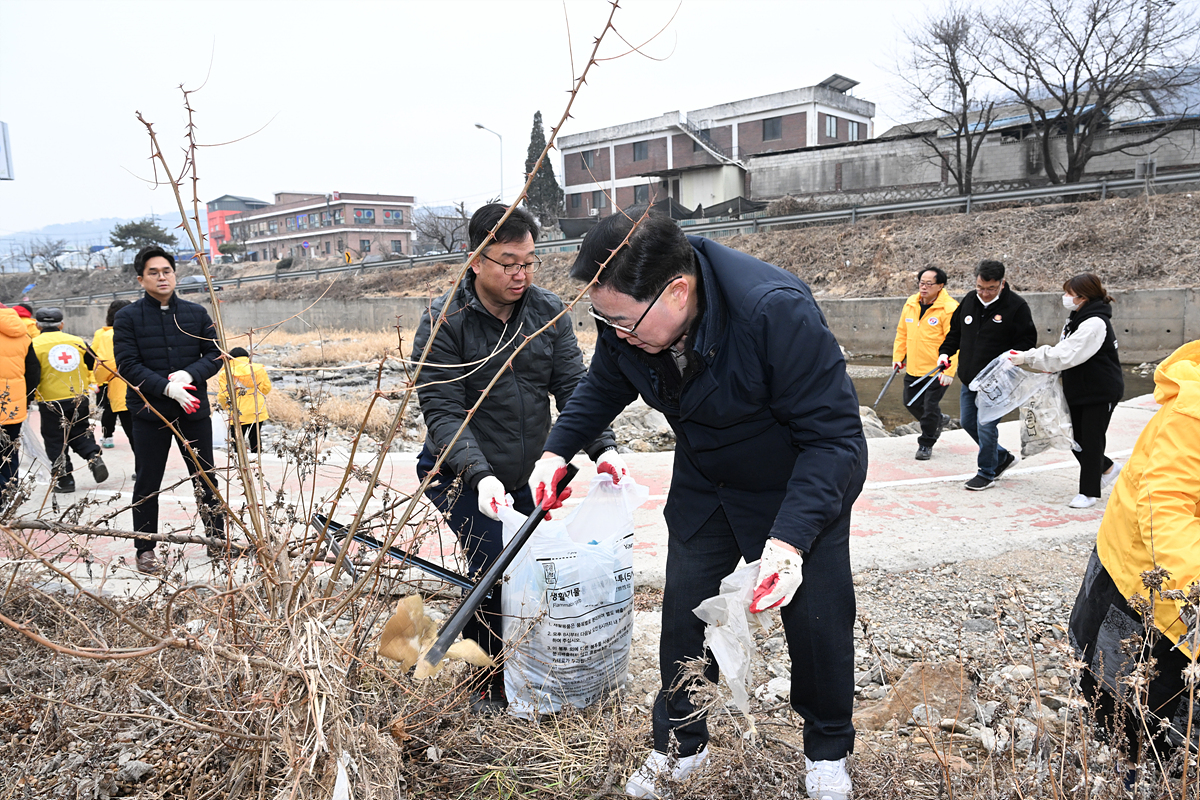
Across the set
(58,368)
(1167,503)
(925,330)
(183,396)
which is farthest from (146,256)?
(925,330)

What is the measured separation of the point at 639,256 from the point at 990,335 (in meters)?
4.60

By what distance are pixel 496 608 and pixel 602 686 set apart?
1.42 ft

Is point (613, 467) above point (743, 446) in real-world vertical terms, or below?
below

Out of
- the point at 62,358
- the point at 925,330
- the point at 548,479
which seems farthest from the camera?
the point at 925,330

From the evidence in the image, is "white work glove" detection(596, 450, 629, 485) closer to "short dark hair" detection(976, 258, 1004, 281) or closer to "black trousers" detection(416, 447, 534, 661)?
"black trousers" detection(416, 447, 534, 661)

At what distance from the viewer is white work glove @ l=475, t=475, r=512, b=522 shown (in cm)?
240

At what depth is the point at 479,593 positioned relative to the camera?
2029 mm

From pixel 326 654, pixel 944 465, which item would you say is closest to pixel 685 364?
pixel 326 654

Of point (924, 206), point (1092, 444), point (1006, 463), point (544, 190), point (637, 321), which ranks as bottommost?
point (1006, 463)

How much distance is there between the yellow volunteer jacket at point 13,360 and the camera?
5.10m

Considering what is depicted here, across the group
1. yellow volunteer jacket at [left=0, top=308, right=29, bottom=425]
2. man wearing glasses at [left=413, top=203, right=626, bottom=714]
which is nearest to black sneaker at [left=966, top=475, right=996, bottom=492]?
man wearing glasses at [left=413, top=203, right=626, bottom=714]

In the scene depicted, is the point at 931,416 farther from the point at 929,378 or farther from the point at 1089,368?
the point at 1089,368

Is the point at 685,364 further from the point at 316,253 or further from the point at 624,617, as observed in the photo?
the point at 316,253

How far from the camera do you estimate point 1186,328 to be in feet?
48.9
